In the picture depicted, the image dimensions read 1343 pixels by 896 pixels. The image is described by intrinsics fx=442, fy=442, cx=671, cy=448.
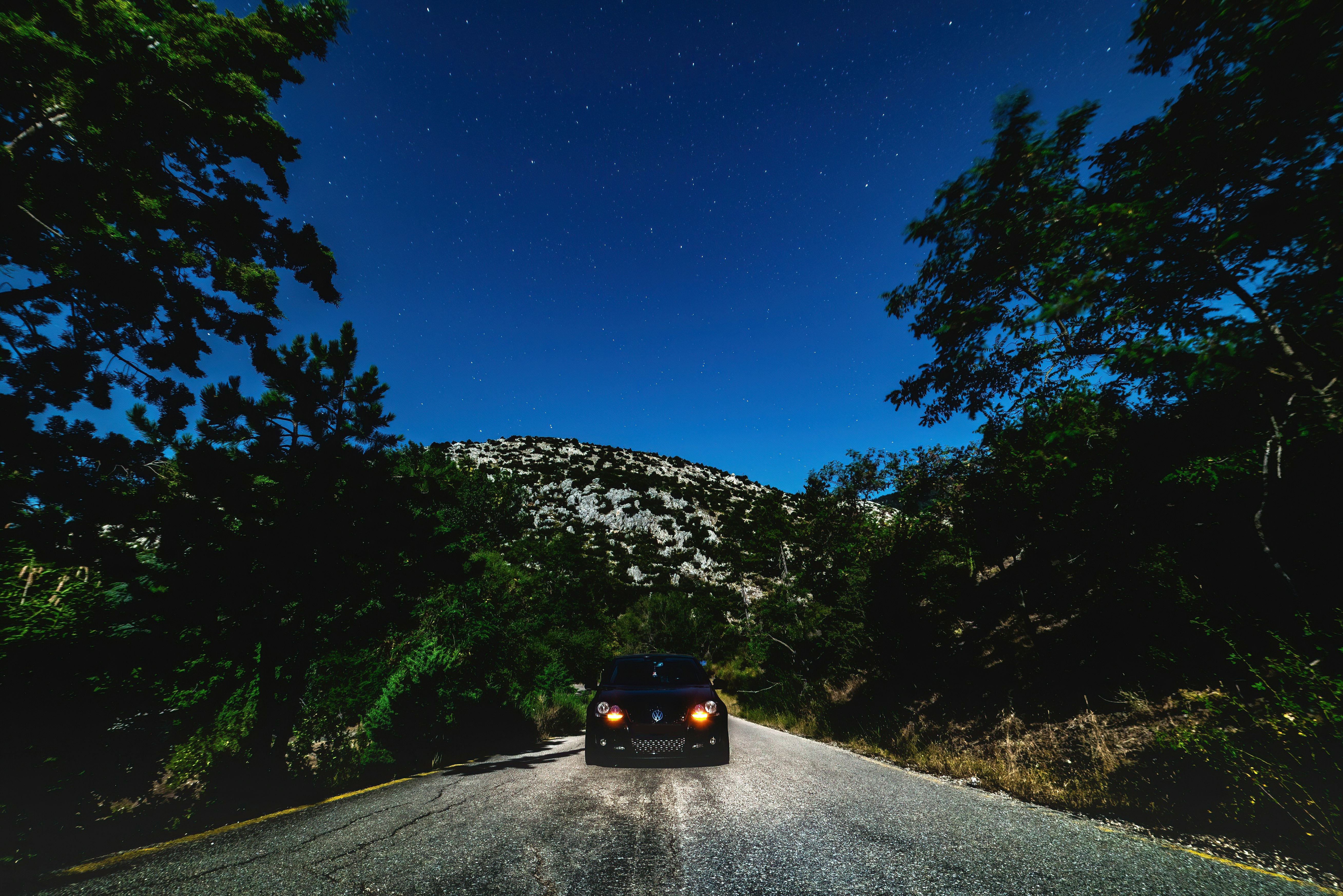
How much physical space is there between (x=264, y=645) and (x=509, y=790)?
4.30 metres

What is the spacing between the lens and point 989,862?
2.97m

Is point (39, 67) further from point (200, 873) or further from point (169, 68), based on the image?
point (200, 873)

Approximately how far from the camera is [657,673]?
6711 millimetres

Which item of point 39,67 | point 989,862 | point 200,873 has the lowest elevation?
point 989,862

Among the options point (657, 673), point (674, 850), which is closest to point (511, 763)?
point (657, 673)

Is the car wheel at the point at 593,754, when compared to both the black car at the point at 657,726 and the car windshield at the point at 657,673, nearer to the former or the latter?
the black car at the point at 657,726

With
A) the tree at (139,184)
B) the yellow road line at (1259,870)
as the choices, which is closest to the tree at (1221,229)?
the yellow road line at (1259,870)

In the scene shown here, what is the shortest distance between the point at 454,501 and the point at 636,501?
1852 inches

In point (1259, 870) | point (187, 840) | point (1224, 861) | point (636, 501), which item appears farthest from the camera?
point (636, 501)

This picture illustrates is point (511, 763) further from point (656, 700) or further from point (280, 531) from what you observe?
point (280, 531)

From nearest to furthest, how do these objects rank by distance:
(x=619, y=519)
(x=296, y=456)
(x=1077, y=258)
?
(x=1077, y=258), (x=296, y=456), (x=619, y=519)

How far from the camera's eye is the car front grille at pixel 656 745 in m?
5.55

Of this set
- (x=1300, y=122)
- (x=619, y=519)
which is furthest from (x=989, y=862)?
(x=619, y=519)

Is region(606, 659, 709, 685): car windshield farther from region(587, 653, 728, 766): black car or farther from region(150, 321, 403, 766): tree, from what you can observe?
region(150, 321, 403, 766): tree
